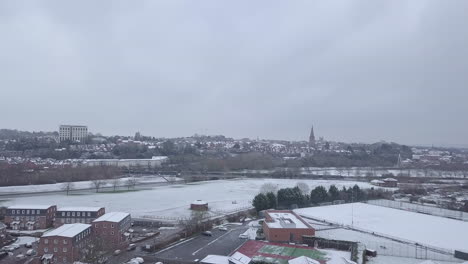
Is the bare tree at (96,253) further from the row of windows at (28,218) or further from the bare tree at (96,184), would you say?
the bare tree at (96,184)

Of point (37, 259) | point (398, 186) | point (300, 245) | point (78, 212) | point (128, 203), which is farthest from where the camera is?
point (398, 186)

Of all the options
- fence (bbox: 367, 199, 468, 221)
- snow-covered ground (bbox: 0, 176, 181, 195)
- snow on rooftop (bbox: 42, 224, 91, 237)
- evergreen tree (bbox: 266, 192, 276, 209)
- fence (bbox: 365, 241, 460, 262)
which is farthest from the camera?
snow-covered ground (bbox: 0, 176, 181, 195)

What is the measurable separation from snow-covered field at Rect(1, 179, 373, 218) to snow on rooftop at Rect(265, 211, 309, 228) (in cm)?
394

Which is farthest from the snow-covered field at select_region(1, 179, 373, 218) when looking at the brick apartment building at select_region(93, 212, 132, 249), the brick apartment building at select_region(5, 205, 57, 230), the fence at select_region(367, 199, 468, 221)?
the fence at select_region(367, 199, 468, 221)

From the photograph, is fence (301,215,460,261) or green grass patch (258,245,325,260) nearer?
green grass patch (258,245,325,260)

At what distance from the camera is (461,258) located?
35.2 feet

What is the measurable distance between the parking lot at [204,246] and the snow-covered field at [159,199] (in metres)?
3.94

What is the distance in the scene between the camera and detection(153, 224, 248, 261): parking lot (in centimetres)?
1046

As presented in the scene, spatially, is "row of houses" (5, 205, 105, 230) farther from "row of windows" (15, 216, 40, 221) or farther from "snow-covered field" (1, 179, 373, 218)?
"snow-covered field" (1, 179, 373, 218)

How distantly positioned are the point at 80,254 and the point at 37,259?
1.17 meters

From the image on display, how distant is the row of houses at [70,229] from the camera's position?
1009 centimetres

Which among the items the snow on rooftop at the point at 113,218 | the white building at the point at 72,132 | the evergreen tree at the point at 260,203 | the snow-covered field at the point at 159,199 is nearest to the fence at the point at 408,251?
the evergreen tree at the point at 260,203

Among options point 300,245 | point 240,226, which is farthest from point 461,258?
point 240,226

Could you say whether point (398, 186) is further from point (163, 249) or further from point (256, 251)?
point (163, 249)
